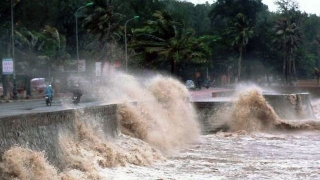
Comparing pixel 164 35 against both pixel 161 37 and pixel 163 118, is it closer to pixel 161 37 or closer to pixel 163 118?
pixel 161 37

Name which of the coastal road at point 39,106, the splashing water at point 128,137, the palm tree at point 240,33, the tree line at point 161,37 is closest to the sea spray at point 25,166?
the splashing water at point 128,137

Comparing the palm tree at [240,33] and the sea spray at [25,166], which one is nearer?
the sea spray at [25,166]

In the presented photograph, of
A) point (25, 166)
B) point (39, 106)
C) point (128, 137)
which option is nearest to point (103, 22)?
point (39, 106)

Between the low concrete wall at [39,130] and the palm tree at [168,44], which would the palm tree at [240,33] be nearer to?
→ the palm tree at [168,44]

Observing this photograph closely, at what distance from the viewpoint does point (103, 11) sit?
166ft

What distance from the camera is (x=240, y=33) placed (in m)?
77.4

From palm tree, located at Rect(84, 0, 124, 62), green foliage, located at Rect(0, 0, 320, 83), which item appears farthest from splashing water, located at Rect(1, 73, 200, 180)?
palm tree, located at Rect(84, 0, 124, 62)

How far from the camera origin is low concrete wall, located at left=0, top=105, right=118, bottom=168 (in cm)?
991

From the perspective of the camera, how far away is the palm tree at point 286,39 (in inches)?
3177

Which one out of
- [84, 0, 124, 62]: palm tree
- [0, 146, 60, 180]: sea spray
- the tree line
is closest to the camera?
[0, 146, 60, 180]: sea spray

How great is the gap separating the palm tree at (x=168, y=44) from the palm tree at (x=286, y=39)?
33.6 meters

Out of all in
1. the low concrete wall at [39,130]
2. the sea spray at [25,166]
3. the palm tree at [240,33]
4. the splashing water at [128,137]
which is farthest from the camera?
the palm tree at [240,33]

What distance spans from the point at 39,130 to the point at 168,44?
117 feet

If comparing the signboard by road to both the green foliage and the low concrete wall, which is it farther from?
the low concrete wall
